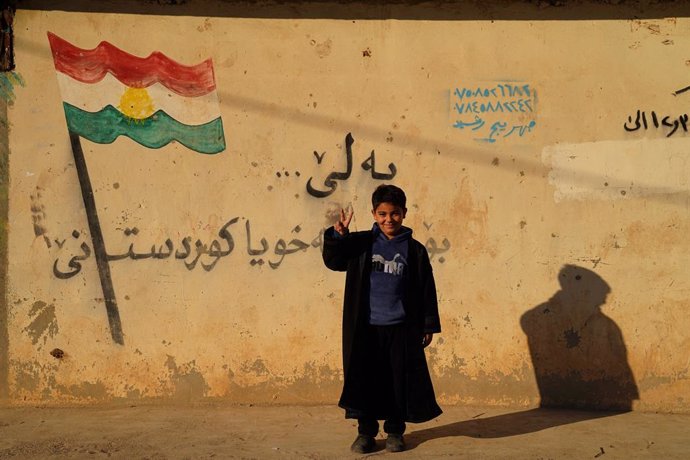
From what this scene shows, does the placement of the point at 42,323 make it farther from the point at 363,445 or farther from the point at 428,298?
the point at 428,298

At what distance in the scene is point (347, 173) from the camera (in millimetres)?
5660

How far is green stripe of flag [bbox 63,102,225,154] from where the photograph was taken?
5641 millimetres

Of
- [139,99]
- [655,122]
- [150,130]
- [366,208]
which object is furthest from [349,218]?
[655,122]

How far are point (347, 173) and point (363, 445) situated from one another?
1783 mm

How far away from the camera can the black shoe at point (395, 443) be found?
471 cm

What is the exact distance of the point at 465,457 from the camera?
4.63 meters

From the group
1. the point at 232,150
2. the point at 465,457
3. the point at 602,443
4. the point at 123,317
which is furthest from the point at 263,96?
the point at 602,443

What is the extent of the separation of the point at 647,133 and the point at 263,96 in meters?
2.43

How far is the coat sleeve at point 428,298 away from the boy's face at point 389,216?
21 cm

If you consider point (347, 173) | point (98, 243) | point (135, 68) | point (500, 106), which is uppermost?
point (135, 68)

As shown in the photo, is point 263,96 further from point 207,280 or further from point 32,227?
point 32,227

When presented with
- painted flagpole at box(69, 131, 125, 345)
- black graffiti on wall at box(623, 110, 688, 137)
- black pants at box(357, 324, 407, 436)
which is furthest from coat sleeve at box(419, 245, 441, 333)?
painted flagpole at box(69, 131, 125, 345)

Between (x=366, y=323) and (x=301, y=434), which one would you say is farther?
(x=301, y=434)

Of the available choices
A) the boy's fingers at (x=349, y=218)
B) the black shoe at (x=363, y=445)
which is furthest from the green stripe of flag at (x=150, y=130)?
the black shoe at (x=363, y=445)
